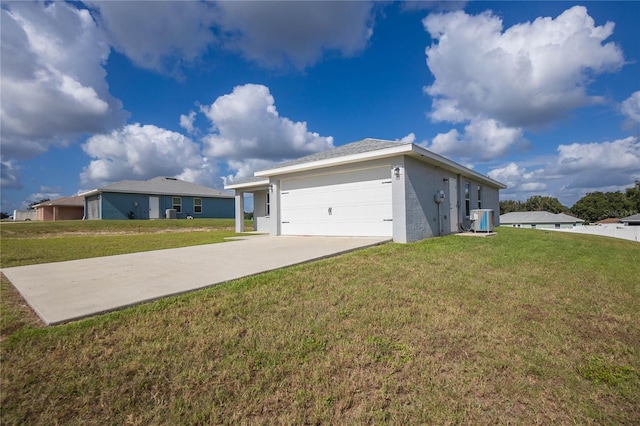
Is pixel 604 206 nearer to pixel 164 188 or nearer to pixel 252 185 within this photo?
pixel 252 185

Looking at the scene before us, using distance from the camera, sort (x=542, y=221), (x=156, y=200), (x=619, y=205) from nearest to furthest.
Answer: (x=156, y=200) → (x=542, y=221) → (x=619, y=205)

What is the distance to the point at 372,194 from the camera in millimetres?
10391

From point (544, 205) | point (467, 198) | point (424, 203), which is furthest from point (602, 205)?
point (424, 203)

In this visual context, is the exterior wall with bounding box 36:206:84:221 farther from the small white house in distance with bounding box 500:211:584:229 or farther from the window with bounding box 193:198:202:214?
the small white house in distance with bounding box 500:211:584:229

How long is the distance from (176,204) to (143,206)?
8.20 ft

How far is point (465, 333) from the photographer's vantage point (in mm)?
3570

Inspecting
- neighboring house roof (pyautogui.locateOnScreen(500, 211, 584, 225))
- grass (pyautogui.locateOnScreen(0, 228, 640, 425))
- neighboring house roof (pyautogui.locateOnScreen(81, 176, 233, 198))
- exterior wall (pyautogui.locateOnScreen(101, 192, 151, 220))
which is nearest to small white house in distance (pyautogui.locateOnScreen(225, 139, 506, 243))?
grass (pyautogui.locateOnScreen(0, 228, 640, 425))

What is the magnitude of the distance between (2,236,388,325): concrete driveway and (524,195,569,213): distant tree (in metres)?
84.9

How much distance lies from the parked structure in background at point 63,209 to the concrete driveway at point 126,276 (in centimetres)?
3137

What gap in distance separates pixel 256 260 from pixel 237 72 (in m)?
9.32

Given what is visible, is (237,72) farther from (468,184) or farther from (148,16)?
(468,184)

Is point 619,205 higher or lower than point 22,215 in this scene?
higher

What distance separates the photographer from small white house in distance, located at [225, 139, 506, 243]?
31.4 feet

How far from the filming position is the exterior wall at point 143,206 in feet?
75.3
